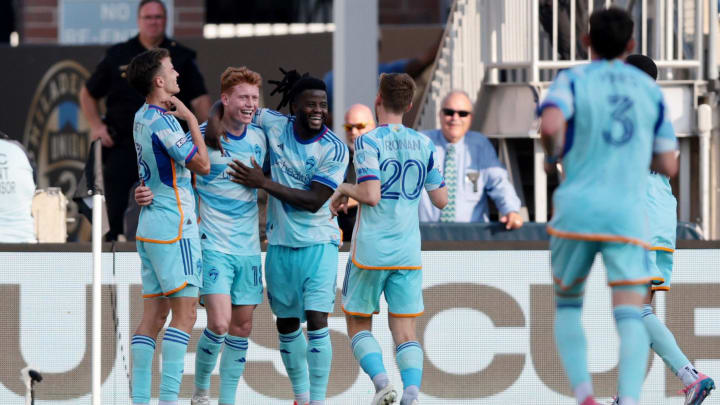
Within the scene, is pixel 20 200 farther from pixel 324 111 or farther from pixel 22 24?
pixel 22 24

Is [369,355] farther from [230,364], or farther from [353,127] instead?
[353,127]

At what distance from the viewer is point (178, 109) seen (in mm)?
7547

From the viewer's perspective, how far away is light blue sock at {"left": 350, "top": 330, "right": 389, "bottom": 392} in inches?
301

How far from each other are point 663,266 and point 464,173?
2446mm

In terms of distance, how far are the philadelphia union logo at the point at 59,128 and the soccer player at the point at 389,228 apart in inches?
296

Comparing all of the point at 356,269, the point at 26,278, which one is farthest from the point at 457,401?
the point at 26,278

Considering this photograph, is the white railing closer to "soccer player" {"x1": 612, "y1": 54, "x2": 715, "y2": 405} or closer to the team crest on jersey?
"soccer player" {"x1": 612, "y1": 54, "x2": 715, "y2": 405}

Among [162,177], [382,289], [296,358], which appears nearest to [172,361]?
[296,358]

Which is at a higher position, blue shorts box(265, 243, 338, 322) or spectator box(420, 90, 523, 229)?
spectator box(420, 90, 523, 229)

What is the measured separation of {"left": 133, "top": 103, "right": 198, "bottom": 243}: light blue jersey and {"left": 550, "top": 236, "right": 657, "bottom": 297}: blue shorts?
220 cm

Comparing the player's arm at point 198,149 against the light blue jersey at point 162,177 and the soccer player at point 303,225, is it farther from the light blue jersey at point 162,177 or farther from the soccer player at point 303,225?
the soccer player at point 303,225

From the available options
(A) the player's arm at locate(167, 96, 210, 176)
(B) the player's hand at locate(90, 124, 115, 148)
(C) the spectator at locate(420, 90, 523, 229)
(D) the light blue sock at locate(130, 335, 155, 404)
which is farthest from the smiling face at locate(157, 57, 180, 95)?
(B) the player's hand at locate(90, 124, 115, 148)

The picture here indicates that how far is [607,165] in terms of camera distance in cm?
612

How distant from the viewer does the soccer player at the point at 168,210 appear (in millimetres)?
7516
